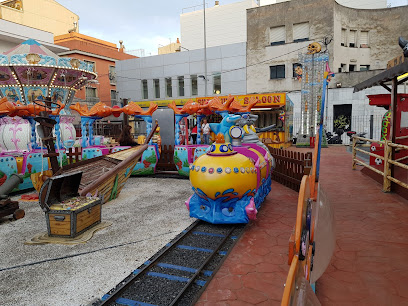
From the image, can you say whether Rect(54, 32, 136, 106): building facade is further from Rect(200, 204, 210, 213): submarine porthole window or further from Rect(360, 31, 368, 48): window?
Rect(200, 204, 210, 213): submarine porthole window

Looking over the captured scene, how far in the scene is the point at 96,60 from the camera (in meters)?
28.1

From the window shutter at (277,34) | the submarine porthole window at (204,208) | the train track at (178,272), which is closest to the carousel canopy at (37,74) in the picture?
Result: the submarine porthole window at (204,208)

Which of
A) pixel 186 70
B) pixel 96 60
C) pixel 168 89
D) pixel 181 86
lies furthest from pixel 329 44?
pixel 96 60

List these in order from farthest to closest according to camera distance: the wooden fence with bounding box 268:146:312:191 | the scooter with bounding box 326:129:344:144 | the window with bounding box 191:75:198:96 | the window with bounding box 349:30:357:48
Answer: the window with bounding box 191:75:198:96
the window with bounding box 349:30:357:48
the scooter with bounding box 326:129:344:144
the wooden fence with bounding box 268:146:312:191

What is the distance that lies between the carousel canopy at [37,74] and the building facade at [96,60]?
492 inches

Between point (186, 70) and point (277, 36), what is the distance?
7.81 m

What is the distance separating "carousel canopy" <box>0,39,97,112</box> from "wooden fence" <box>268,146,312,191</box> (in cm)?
1030

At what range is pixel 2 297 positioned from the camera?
3250 mm

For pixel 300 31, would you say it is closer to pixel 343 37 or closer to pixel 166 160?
pixel 343 37

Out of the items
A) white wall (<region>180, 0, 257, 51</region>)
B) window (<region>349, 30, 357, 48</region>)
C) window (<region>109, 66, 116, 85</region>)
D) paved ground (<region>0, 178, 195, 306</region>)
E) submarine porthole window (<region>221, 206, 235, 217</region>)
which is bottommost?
paved ground (<region>0, 178, 195, 306</region>)

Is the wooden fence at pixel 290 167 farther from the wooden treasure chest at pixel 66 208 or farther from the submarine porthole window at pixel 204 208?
the wooden treasure chest at pixel 66 208

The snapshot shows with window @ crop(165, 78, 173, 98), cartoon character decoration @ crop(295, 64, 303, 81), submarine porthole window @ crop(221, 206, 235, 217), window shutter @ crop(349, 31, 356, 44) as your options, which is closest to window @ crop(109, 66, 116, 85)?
window @ crop(165, 78, 173, 98)

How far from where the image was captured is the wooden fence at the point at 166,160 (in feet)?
37.5

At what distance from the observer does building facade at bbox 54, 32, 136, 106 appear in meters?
26.5
